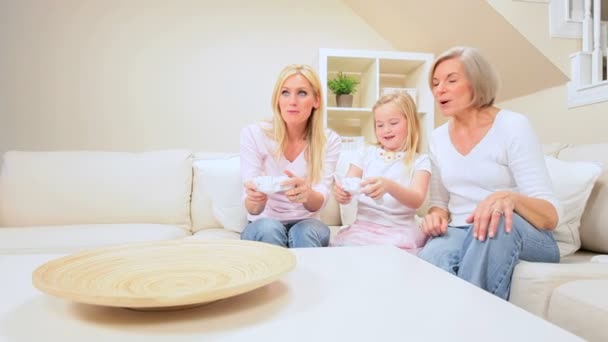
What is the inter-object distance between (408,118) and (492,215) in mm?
525

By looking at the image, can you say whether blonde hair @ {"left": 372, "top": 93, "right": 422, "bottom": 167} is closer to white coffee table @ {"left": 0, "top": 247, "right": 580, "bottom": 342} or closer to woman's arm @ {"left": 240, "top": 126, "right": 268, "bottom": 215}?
woman's arm @ {"left": 240, "top": 126, "right": 268, "bottom": 215}

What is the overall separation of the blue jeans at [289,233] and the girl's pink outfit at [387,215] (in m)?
0.09

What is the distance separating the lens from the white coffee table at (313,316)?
45cm

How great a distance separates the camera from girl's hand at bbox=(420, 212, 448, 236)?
1207mm

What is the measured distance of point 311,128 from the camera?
1520 mm

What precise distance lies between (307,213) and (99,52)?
2031 mm

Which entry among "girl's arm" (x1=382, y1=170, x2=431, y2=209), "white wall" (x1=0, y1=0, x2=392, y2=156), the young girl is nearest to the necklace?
the young girl

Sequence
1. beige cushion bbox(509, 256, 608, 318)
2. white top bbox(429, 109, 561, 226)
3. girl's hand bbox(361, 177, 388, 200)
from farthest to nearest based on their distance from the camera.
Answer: girl's hand bbox(361, 177, 388, 200)
white top bbox(429, 109, 561, 226)
beige cushion bbox(509, 256, 608, 318)

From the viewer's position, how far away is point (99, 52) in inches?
105

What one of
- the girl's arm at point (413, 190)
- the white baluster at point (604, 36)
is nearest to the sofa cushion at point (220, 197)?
the girl's arm at point (413, 190)

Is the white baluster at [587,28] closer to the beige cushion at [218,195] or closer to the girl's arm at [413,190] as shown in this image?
the girl's arm at [413,190]

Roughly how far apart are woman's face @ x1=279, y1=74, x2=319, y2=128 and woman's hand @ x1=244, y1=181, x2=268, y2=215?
285mm

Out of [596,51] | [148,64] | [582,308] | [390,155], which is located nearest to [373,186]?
[390,155]

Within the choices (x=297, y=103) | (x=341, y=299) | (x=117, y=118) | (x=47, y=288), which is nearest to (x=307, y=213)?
(x=297, y=103)
